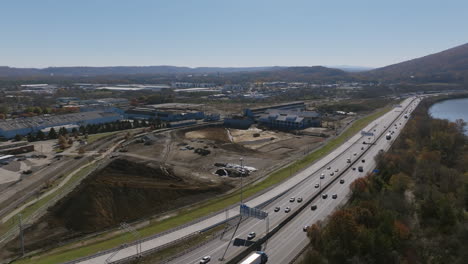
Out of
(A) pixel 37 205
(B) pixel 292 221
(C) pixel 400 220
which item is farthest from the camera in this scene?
(A) pixel 37 205

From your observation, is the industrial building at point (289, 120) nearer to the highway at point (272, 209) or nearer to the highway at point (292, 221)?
the highway at point (272, 209)

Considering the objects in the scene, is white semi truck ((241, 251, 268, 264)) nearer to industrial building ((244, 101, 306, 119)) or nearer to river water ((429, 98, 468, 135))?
industrial building ((244, 101, 306, 119))

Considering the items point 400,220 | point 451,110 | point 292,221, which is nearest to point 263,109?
point 451,110

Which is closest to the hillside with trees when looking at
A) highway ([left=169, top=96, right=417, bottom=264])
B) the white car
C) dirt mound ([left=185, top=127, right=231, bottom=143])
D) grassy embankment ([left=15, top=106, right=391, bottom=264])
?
highway ([left=169, top=96, right=417, bottom=264])

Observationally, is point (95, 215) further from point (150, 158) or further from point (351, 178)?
point (351, 178)

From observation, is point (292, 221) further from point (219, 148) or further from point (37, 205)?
point (219, 148)

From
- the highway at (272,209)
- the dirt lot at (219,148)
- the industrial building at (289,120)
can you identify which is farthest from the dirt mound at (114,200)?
the industrial building at (289,120)
